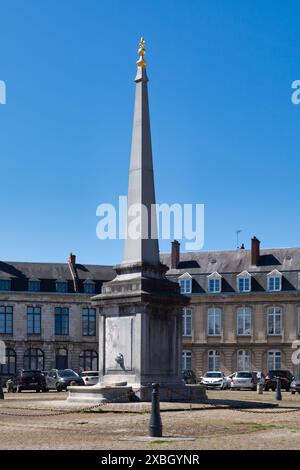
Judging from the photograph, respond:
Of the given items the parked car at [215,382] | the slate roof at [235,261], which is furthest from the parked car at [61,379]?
the slate roof at [235,261]

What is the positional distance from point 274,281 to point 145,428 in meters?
46.9

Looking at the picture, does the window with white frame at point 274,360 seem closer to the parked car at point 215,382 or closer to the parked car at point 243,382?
the parked car at point 215,382

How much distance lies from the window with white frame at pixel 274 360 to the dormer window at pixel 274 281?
15.8 feet

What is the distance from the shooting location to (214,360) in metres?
63.8

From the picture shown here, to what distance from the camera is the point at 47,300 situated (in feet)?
217

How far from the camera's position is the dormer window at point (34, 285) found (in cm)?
6644

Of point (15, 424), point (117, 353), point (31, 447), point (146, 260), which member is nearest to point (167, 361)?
point (117, 353)

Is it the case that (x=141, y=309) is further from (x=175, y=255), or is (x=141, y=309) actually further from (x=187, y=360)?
(x=175, y=255)

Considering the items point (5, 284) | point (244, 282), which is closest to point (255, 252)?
point (244, 282)

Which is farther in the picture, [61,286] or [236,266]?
[61,286]

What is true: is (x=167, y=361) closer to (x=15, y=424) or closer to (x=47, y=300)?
(x=15, y=424)

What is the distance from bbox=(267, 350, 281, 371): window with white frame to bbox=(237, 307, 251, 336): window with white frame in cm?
231

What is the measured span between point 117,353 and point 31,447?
12.0 meters

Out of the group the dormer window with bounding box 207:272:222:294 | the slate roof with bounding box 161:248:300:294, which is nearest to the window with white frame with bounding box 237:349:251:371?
the slate roof with bounding box 161:248:300:294
